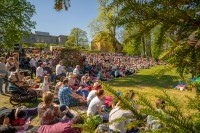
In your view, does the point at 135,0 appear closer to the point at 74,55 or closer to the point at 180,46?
the point at 180,46

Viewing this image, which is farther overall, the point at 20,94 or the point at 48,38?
the point at 48,38

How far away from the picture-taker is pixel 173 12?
0.99 m

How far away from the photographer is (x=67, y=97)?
7418 mm

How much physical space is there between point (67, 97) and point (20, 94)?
2000mm

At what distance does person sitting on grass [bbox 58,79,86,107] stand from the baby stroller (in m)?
1.59

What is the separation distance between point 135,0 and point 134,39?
0.19m

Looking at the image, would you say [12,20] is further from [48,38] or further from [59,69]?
[48,38]

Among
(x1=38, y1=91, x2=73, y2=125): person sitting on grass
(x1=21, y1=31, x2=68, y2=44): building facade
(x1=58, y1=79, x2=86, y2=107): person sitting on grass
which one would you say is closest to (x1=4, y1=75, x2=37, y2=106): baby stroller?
(x1=58, y1=79, x2=86, y2=107): person sitting on grass

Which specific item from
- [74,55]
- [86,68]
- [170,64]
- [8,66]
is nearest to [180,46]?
[170,64]

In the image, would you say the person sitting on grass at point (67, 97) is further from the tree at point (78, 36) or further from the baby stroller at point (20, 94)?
the tree at point (78, 36)

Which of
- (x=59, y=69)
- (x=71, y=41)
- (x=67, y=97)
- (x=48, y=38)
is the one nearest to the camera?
(x=67, y=97)

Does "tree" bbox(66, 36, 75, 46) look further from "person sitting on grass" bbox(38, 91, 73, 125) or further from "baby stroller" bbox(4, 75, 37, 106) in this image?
"person sitting on grass" bbox(38, 91, 73, 125)

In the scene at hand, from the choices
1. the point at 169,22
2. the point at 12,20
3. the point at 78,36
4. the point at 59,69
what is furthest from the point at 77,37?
the point at 169,22

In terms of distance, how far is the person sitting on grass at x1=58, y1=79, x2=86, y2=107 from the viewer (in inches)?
290
